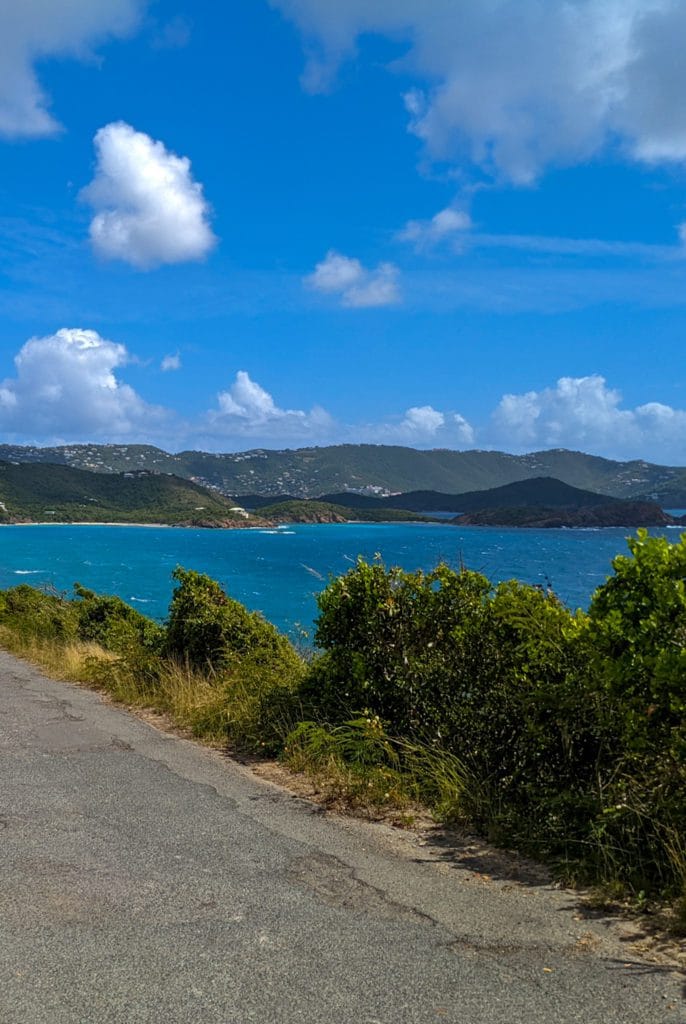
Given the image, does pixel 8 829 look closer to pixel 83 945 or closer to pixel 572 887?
pixel 83 945

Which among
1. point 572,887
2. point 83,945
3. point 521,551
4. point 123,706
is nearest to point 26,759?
point 123,706

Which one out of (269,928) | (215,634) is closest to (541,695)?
(269,928)

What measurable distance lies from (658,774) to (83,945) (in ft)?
11.9

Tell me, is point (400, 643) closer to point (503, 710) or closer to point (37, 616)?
point (503, 710)

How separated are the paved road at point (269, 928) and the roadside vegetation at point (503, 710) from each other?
591 millimetres

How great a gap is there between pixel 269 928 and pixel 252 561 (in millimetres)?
107173

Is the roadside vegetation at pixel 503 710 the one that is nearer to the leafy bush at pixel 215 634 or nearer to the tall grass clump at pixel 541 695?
the tall grass clump at pixel 541 695

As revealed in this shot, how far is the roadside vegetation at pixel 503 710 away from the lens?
4.60 m

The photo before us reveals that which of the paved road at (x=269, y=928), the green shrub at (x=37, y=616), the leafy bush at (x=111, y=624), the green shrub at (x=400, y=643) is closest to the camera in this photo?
the paved road at (x=269, y=928)

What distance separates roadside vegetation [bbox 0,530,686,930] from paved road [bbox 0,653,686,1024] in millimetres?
591

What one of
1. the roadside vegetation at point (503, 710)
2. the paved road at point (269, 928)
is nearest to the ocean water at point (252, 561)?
the roadside vegetation at point (503, 710)

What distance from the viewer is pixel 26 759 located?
24.0ft

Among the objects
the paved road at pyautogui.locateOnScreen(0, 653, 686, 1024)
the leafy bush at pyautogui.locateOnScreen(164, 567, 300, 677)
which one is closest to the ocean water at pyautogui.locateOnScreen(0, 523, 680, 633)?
the leafy bush at pyautogui.locateOnScreen(164, 567, 300, 677)

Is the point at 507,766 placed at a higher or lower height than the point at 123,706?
higher
